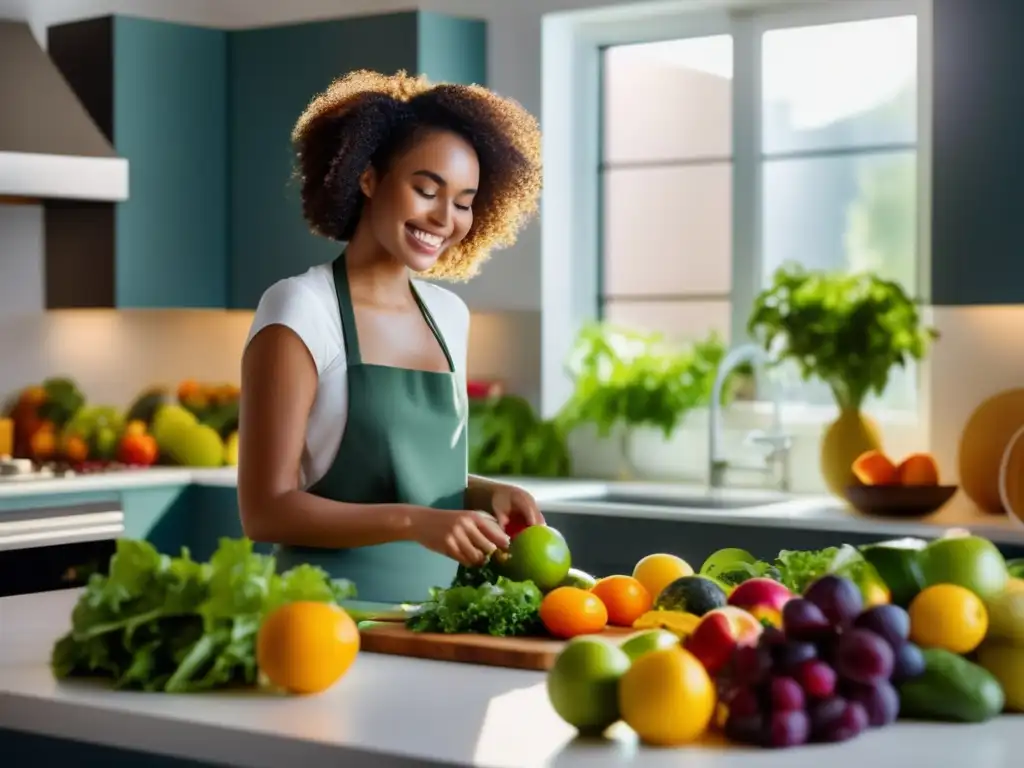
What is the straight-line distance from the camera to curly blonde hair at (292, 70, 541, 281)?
8.48ft

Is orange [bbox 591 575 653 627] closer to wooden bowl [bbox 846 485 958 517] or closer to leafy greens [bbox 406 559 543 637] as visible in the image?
leafy greens [bbox 406 559 543 637]

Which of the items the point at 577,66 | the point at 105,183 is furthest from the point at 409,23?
the point at 105,183

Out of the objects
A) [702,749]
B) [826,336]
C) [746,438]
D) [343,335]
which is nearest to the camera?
[702,749]

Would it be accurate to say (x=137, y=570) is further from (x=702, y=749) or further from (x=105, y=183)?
(x=105, y=183)

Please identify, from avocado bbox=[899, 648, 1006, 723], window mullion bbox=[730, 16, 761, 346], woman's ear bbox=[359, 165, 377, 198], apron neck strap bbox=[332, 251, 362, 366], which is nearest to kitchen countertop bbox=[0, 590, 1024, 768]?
avocado bbox=[899, 648, 1006, 723]

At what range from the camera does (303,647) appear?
174cm

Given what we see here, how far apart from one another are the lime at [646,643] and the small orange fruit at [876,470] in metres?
2.34

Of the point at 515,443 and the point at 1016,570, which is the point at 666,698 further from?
the point at 515,443

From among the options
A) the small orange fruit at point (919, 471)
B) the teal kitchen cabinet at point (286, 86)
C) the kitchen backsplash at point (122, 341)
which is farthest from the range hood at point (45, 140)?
the small orange fruit at point (919, 471)

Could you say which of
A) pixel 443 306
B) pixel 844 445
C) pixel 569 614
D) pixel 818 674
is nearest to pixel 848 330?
pixel 844 445

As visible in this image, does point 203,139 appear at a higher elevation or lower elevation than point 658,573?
higher

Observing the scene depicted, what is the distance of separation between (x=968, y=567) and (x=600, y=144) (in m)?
3.43

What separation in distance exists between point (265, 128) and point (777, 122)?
153 centimetres

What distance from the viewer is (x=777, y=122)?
15.4 feet
